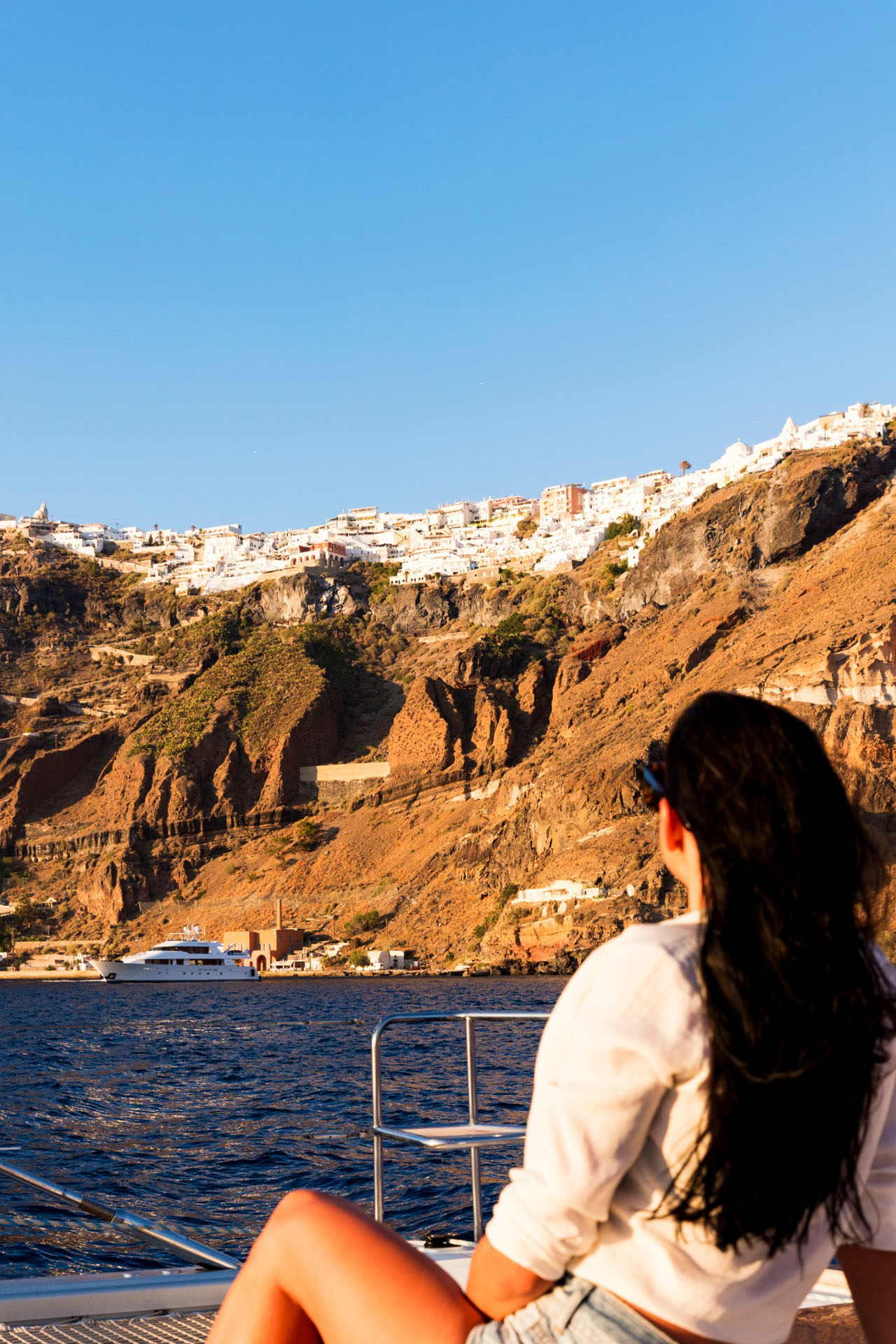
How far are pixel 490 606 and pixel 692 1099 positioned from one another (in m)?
98.5

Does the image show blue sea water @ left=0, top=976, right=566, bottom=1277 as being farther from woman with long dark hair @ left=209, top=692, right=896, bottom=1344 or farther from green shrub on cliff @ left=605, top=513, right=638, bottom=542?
green shrub on cliff @ left=605, top=513, right=638, bottom=542

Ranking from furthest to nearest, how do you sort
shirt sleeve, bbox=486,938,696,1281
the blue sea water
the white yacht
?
the white yacht < the blue sea water < shirt sleeve, bbox=486,938,696,1281

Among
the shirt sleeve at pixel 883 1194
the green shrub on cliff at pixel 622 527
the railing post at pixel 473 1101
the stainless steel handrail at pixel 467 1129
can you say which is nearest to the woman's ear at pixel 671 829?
the shirt sleeve at pixel 883 1194

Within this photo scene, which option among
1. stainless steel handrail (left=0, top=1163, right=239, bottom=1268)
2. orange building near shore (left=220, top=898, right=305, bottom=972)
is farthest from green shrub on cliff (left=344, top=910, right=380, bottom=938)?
stainless steel handrail (left=0, top=1163, right=239, bottom=1268)

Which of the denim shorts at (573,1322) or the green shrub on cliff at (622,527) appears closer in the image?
the denim shorts at (573,1322)

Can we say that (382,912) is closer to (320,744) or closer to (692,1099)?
(320,744)

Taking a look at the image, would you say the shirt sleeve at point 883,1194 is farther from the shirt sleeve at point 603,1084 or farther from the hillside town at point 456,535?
the hillside town at point 456,535

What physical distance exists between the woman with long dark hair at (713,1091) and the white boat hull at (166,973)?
6485 centimetres

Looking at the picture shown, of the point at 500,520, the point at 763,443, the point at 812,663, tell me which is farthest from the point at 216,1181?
the point at 500,520

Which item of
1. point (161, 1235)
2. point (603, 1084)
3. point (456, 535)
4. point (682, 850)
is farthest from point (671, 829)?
point (456, 535)

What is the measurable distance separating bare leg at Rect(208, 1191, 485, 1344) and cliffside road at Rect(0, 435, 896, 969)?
50.1 m

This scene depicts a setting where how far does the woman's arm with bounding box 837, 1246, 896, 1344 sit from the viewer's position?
1.90 metres

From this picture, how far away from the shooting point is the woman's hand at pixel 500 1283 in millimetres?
1696

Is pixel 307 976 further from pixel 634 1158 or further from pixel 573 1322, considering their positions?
pixel 634 1158
